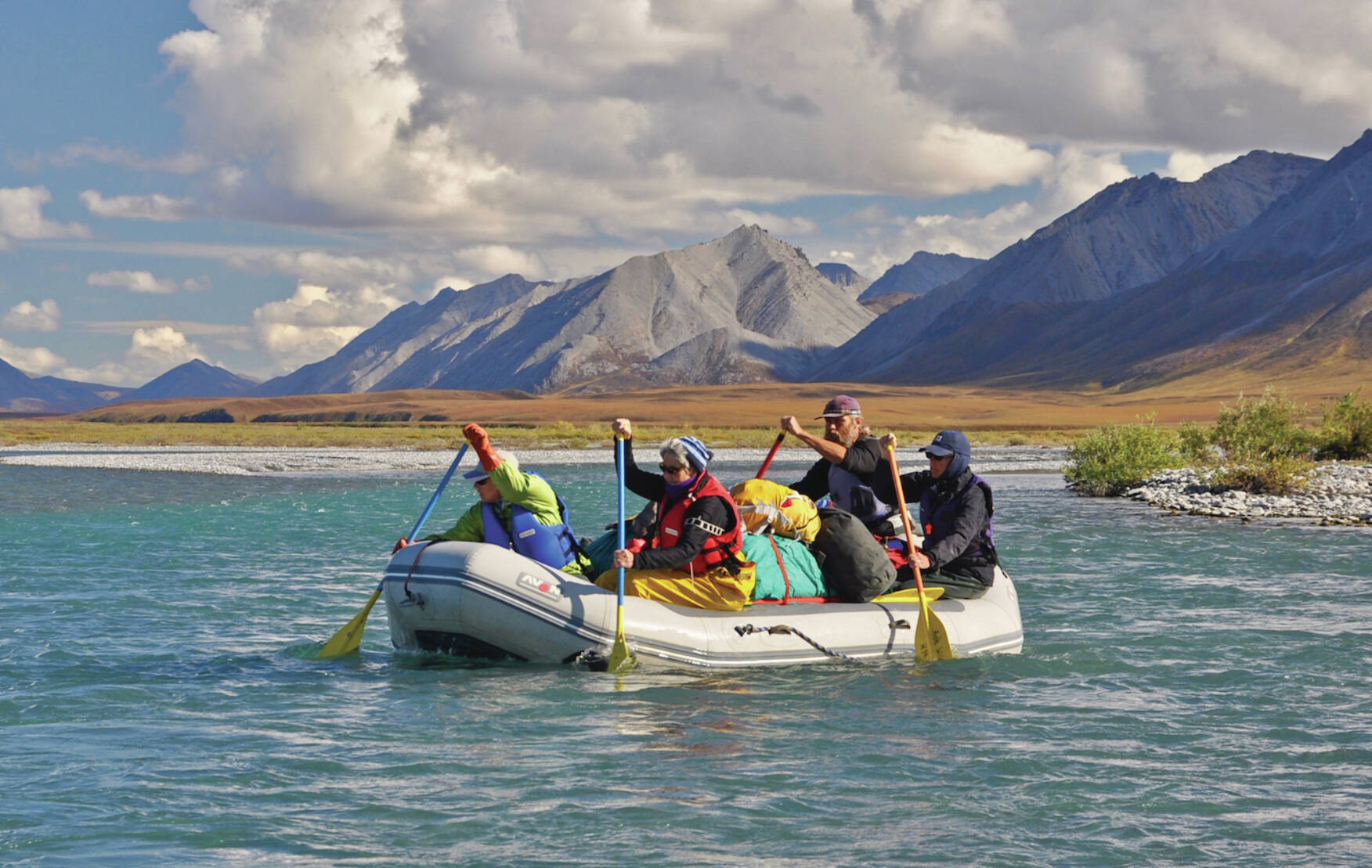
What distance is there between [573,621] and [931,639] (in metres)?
3.12

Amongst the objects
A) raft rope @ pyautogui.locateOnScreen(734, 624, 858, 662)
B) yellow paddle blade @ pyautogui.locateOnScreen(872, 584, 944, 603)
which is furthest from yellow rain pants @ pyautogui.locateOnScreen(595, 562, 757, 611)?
yellow paddle blade @ pyautogui.locateOnScreen(872, 584, 944, 603)


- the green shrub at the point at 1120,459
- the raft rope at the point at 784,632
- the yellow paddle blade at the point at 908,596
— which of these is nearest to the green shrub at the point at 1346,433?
the green shrub at the point at 1120,459

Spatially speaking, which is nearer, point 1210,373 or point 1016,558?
point 1016,558

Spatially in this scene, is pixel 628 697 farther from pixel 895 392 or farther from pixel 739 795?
pixel 895 392

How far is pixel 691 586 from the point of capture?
37.6 ft

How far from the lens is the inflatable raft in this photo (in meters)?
11.1

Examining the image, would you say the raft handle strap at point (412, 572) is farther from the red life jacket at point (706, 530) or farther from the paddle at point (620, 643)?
the red life jacket at point (706, 530)

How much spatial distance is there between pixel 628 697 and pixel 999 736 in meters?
2.87

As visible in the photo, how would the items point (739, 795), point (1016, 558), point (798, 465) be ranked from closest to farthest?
point (739, 795) → point (1016, 558) → point (798, 465)

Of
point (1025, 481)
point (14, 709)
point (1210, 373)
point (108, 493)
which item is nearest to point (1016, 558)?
point (14, 709)

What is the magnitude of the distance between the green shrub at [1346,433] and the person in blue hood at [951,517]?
29.4 metres

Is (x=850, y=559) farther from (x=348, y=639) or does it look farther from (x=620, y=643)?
(x=348, y=639)

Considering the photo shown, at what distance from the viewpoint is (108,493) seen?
36.8 m

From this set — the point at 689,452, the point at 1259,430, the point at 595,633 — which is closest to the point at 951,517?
the point at 689,452
